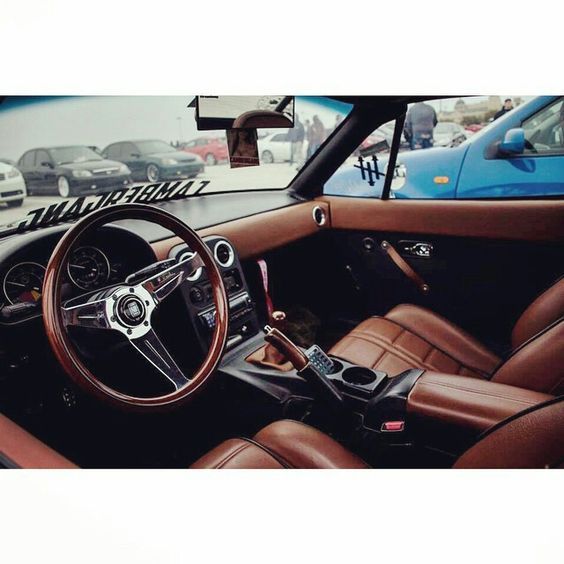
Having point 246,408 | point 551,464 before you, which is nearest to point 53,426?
point 246,408

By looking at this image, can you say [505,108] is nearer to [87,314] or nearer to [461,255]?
[461,255]

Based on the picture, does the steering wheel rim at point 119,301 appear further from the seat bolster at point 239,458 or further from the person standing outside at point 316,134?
the person standing outside at point 316,134

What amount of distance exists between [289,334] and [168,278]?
944mm

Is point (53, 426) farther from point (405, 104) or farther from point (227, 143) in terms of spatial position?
point (405, 104)

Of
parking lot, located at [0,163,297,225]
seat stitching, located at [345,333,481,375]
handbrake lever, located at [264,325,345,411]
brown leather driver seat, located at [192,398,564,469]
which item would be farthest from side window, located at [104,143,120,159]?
seat stitching, located at [345,333,481,375]

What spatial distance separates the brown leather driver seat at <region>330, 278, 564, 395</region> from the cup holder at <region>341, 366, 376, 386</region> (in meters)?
0.12

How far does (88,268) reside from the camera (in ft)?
4.04

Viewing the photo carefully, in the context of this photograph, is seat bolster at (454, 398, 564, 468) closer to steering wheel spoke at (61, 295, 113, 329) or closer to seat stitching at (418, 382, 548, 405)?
seat stitching at (418, 382, 548, 405)

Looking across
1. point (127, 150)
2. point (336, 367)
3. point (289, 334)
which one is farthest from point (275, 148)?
point (289, 334)

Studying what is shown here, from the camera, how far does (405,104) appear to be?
1.85m

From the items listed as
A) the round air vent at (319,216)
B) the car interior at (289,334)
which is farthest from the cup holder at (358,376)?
the round air vent at (319,216)

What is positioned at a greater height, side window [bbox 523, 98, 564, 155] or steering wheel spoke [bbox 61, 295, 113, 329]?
side window [bbox 523, 98, 564, 155]

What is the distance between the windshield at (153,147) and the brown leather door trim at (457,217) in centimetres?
105

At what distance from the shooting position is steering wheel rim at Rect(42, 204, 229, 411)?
104 cm
